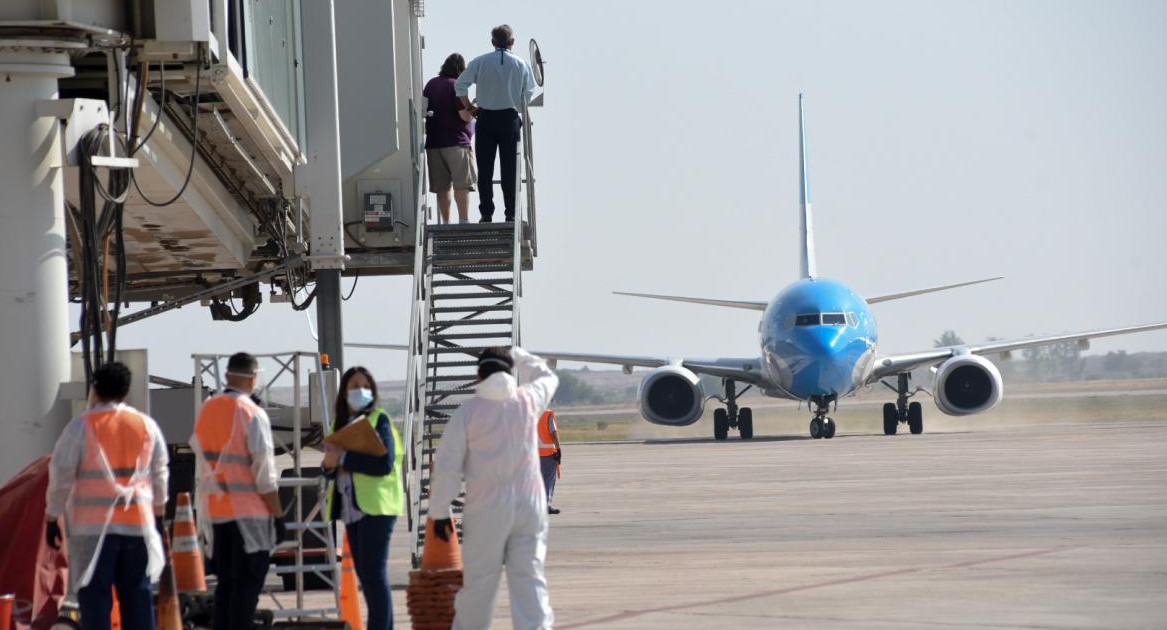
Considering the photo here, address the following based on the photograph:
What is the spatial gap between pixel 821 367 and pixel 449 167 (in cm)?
1620

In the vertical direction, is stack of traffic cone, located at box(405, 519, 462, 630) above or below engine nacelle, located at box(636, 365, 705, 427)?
above

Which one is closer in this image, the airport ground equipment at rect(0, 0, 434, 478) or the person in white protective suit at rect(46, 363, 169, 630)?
the person in white protective suit at rect(46, 363, 169, 630)

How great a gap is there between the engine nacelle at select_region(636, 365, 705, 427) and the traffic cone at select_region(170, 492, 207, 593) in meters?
26.0

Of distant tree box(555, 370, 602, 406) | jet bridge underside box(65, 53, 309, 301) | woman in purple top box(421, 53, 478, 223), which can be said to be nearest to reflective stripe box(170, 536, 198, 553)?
jet bridge underside box(65, 53, 309, 301)

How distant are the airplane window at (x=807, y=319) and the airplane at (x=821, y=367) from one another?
0.06ft

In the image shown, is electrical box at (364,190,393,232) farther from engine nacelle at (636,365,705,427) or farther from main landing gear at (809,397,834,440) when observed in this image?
engine nacelle at (636,365,705,427)

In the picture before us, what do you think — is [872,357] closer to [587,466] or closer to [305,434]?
[587,466]

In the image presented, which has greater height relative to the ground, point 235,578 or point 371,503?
point 371,503

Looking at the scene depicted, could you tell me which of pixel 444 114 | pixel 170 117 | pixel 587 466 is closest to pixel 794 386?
pixel 587 466

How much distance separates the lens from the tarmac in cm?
836

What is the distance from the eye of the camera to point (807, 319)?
3098 cm

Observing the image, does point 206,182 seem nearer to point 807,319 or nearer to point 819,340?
point 819,340

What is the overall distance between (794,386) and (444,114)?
17.3m

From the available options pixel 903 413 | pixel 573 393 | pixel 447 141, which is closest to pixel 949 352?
pixel 903 413
